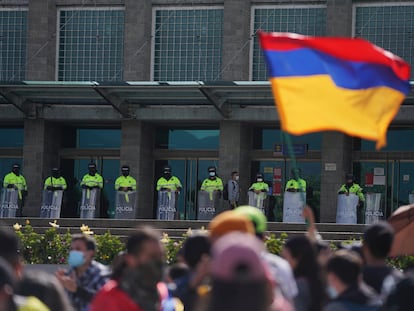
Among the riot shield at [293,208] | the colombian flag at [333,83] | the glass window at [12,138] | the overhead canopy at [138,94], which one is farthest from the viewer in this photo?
the glass window at [12,138]

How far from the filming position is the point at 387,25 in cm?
3506

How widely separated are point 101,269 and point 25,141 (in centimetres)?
2753

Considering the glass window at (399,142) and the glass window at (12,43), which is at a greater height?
the glass window at (12,43)

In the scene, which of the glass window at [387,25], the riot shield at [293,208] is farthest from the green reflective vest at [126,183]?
the glass window at [387,25]

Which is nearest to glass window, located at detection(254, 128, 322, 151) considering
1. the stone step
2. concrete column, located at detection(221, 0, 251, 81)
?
concrete column, located at detection(221, 0, 251, 81)

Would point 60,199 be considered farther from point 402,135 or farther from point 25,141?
point 402,135

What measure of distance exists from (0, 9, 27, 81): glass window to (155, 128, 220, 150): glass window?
504 centimetres

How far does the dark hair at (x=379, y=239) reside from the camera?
28.5 ft

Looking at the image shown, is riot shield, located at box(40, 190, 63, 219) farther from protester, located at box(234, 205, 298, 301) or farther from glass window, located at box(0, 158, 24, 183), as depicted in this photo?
protester, located at box(234, 205, 298, 301)

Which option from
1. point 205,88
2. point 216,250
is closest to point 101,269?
point 216,250

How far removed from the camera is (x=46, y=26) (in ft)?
121

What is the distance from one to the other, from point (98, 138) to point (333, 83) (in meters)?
27.9

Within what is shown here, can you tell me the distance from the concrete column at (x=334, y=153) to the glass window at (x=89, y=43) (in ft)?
23.0

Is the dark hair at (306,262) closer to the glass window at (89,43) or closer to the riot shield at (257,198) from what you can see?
the riot shield at (257,198)
